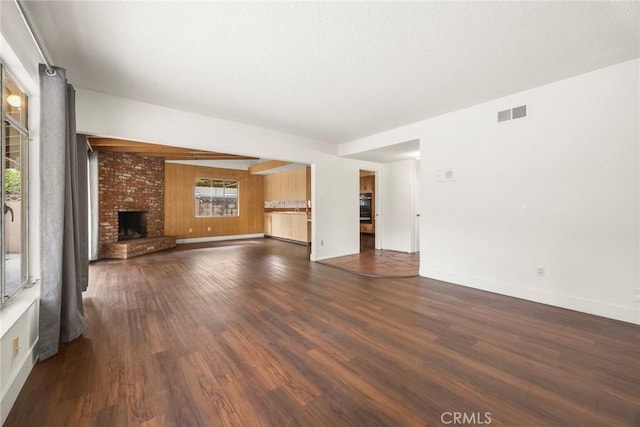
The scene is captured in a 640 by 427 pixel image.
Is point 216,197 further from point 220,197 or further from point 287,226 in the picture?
point 287,226

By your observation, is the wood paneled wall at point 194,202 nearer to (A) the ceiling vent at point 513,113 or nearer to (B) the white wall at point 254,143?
(B) the white wall at point 254,143

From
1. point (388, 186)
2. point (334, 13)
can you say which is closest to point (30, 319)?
point (334, 13)

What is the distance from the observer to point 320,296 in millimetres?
3482

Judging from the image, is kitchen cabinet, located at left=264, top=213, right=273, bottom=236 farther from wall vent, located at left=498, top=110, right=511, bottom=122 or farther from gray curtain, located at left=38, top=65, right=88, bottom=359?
wall vent, located at left=498, top=110, right=511, bottom=122

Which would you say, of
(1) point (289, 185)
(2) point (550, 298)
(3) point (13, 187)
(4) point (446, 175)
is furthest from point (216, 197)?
(2) point (550, 298)

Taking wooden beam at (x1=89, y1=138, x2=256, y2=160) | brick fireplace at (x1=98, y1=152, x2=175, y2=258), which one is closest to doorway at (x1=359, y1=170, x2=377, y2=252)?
wooden beam at (x1=89, y1=138, x2=256, y2=160)

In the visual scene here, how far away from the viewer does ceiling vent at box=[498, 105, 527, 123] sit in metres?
3.30

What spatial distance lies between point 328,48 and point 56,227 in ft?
9.43

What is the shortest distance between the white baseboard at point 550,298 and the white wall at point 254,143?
256 cm

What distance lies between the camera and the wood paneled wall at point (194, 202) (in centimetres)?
813

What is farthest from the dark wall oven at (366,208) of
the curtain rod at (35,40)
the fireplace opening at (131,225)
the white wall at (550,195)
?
the curtain rod at (35,40)

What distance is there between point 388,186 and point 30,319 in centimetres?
666

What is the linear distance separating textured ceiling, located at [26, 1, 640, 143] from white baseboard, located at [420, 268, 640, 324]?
8.49 ft

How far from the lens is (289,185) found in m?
8.74
